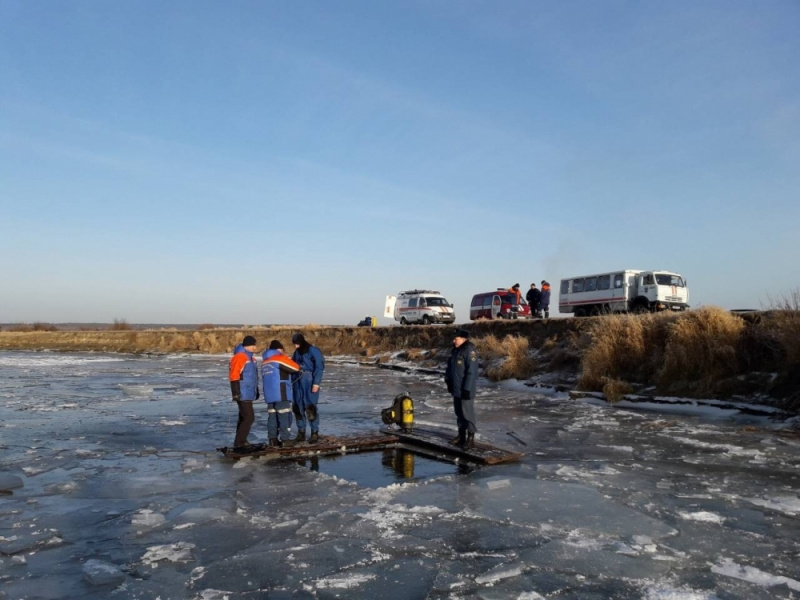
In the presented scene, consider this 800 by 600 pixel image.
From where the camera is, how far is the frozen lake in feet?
17.3

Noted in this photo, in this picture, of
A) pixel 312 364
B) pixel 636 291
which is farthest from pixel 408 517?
pixel 636 291

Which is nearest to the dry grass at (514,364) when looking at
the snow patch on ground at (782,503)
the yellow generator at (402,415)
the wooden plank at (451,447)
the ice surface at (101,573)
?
the wooden plank at (451,447)

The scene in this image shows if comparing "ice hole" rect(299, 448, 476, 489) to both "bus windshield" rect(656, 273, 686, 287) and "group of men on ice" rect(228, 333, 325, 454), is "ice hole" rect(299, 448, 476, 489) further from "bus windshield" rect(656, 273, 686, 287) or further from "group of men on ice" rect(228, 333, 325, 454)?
"bus windshield" rect(656, 273, 686, 287)

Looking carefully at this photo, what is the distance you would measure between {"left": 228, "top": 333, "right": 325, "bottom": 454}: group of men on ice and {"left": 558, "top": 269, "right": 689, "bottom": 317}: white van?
57.4 feet

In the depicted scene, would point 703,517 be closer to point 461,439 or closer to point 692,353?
point 461,439

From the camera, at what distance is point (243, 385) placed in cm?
1012

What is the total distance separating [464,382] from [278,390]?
2.98 m

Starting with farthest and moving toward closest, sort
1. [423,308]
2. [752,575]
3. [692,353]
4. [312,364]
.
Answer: [423,308], [692,353], [312,364], [752,575]

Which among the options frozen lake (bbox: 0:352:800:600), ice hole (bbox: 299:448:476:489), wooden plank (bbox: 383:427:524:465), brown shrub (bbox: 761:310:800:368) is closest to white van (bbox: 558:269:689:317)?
brown shrub (bbox: 761:310:800:368)

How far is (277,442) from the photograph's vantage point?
10477 millimetres

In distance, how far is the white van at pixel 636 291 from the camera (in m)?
26.4

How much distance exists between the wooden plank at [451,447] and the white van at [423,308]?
2383cm

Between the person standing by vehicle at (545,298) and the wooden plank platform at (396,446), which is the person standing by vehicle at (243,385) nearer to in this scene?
the wooden plank platform at (396,446)

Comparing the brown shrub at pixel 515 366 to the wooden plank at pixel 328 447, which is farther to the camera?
the brown shrub at pixel 515 366
